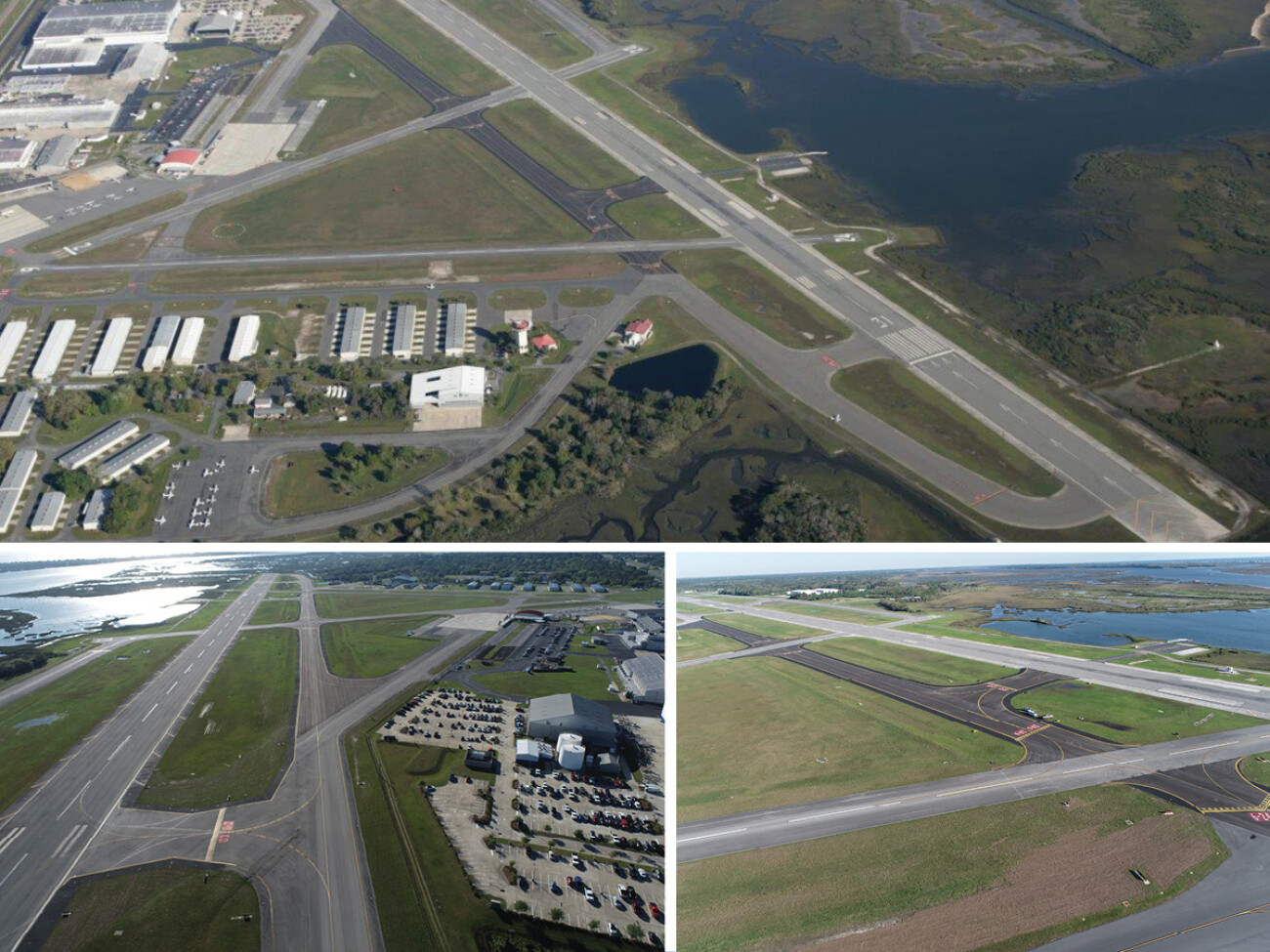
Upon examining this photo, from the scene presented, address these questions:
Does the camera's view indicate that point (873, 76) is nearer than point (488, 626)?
No

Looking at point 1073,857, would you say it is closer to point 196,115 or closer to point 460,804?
point 460,804

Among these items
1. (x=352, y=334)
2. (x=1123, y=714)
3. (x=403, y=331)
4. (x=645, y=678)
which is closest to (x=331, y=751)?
(x=645, y=678)

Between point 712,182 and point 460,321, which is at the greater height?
point 712,182

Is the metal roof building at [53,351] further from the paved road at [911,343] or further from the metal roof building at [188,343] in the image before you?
the paved road at [911,343]

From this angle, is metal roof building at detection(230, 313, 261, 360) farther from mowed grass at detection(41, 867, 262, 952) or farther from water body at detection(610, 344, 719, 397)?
mowed grass at detection(41, 867, 262, 952)

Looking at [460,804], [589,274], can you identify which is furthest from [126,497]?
[589,274]
